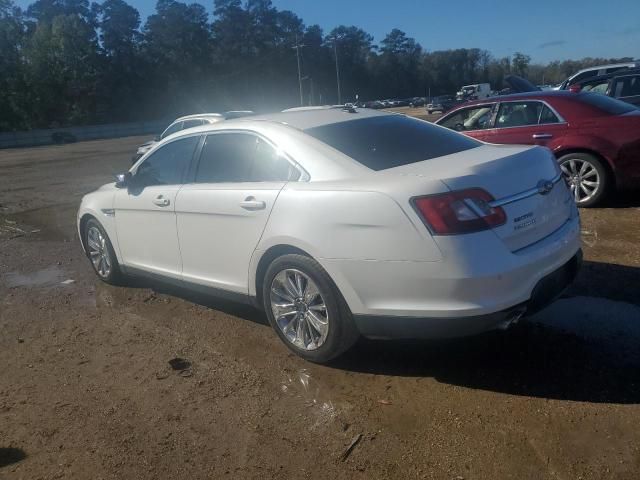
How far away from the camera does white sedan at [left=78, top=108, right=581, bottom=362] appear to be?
3076 millimetres

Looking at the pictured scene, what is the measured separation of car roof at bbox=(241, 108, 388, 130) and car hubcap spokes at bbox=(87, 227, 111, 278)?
7.20 ft

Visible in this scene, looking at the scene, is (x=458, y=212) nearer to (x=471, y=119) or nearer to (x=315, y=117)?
(x=315, y=117)

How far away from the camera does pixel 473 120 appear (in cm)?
848

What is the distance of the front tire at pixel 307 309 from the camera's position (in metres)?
3.48

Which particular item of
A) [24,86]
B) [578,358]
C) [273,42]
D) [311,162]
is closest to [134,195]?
[311,162]

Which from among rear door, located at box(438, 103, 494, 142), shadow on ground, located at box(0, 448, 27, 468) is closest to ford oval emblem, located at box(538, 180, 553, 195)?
shadow on ground, located at box(0, 448, 27, 468)

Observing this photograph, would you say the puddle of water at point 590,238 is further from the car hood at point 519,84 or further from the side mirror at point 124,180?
the side mirror at point 124,180

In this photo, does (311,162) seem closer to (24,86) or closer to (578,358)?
(578,358)

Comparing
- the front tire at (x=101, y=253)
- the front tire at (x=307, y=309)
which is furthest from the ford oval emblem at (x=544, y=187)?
the front tire at (x=101, y=253)

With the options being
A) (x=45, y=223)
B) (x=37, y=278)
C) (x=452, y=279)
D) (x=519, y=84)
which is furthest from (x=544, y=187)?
(x=45, y=223)

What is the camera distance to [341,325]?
3.48 metres

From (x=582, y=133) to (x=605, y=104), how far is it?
1.96 ft

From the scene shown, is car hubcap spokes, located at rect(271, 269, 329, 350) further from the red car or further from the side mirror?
the red car

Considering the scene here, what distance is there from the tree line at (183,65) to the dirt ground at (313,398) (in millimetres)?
73900
